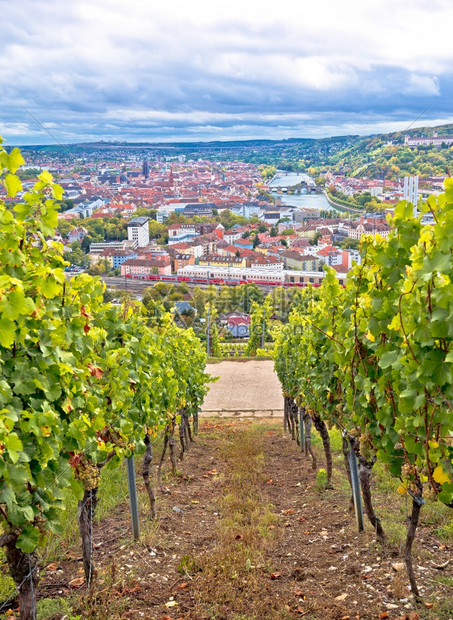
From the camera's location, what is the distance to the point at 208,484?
29.8 ft

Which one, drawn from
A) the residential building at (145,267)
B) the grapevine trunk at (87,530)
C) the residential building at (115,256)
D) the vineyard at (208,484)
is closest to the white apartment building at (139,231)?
the residential building at (145,267)

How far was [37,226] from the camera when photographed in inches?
153

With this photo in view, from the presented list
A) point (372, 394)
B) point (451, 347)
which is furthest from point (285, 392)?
point (451, 347)

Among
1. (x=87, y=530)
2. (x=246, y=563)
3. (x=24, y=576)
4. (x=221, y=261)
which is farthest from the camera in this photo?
(x=221, y=261)

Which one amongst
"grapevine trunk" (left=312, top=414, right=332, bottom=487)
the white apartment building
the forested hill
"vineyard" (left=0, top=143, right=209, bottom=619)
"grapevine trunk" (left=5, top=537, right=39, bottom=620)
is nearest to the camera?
"vineyard" (left=0, top=143, right=209, bottom=619)

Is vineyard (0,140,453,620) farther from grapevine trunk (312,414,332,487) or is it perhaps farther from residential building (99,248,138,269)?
residential building (99,248,138,269)

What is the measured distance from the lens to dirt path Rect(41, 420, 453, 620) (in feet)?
15.4

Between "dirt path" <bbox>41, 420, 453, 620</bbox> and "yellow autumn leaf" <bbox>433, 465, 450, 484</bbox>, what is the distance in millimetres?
1112

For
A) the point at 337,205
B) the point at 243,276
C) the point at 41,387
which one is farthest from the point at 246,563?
the point at 337,205

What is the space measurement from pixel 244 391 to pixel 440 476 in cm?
1640

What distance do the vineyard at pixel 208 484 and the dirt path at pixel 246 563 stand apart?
0.08ft

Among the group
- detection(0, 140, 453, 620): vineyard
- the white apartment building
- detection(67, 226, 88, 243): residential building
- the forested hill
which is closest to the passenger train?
detection(67, 226, 88, 243): residential building

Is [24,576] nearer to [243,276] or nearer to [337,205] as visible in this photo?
[243,276]

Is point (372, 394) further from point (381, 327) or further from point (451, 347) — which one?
point (451, 347)
